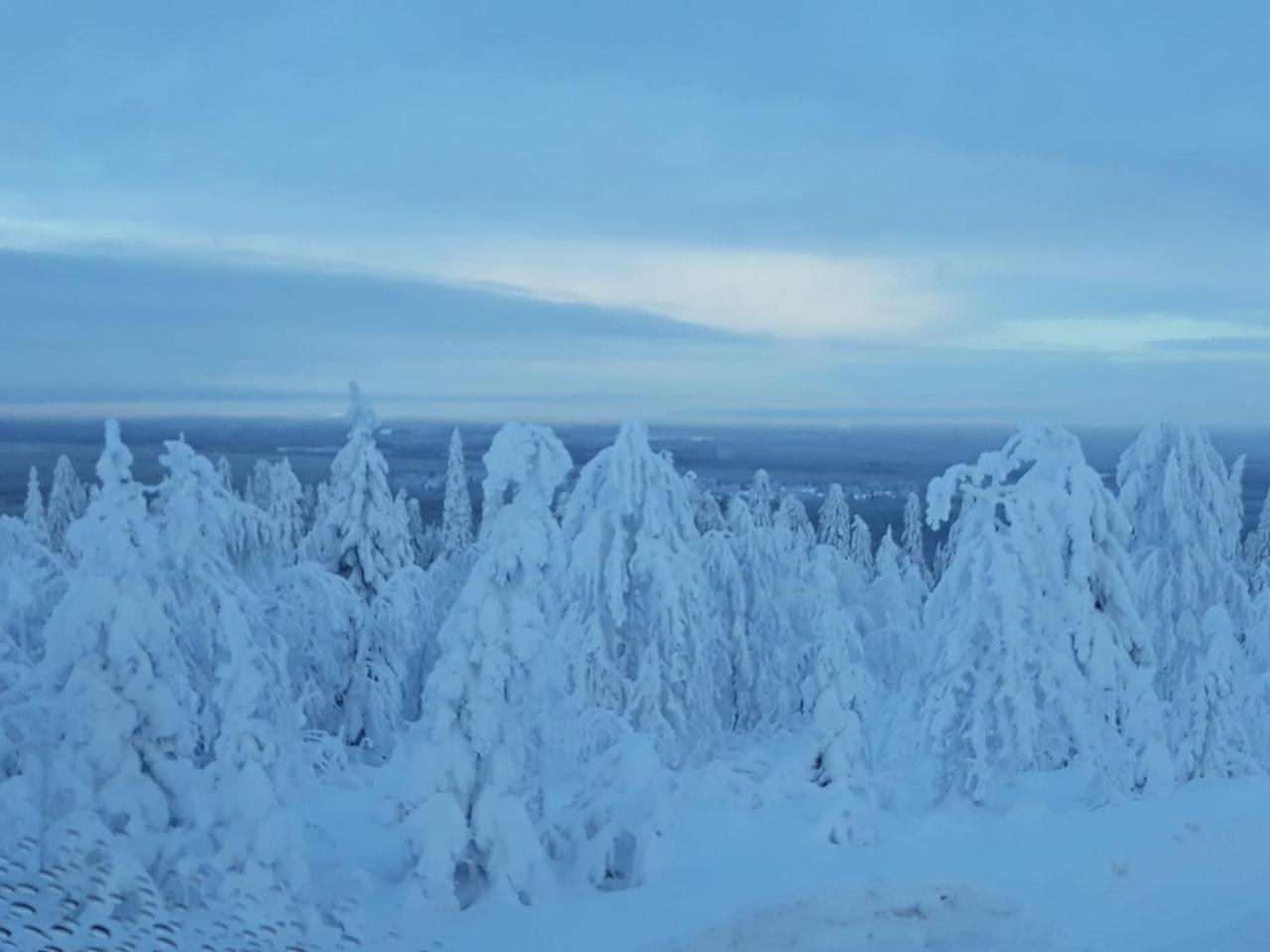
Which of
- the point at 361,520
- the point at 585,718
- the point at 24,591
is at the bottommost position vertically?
the point at 585,718

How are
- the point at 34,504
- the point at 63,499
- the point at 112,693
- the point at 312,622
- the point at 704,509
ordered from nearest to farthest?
the point at 112,693 → the point at 312,622 → the point at 704,509 → the point at 34,504 → the point at 63,499

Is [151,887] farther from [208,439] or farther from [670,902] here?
[208,439]

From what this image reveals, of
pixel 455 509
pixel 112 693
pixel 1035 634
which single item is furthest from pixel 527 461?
pixel 455 509

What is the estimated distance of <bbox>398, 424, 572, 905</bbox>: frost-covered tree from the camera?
14453 millimetres

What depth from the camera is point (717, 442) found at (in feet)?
159

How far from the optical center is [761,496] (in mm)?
46000

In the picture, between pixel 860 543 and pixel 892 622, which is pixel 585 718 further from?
pixel 860 543

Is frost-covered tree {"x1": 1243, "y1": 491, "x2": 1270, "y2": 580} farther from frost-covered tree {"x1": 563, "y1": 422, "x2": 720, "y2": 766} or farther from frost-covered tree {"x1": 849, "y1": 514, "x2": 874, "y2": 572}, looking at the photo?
frost-covered tree {"x1": 563, "y1": 422, "x2": 720, "y2": 766}

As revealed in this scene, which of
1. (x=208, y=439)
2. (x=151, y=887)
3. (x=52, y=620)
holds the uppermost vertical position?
(x=208, y=439)

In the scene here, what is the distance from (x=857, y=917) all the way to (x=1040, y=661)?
6.55 m

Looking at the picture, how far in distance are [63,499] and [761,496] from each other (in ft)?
122

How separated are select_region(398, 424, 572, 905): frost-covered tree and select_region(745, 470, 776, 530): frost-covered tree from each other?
93.7 feet

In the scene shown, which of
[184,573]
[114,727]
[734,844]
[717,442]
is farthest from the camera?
[717,442]

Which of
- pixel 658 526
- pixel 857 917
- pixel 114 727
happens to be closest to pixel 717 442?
pixel 658 526
